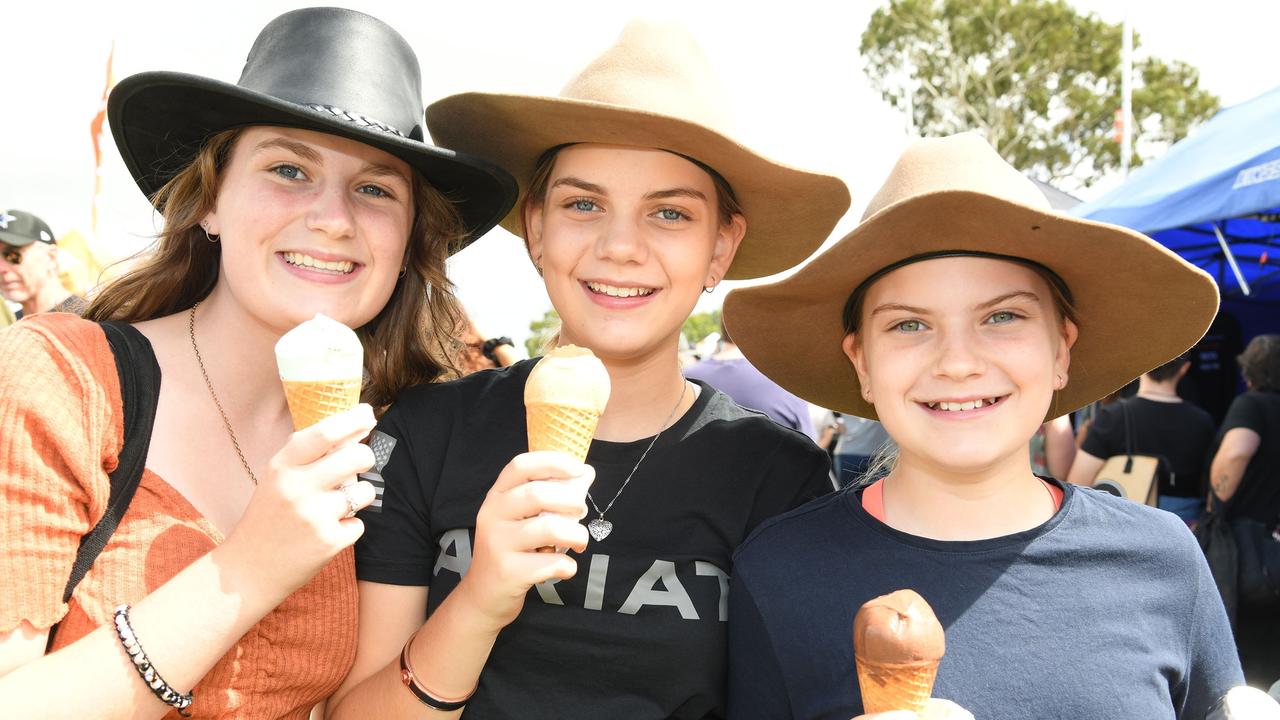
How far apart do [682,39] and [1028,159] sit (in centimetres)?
2835

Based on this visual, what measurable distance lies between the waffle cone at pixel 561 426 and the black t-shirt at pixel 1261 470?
19.9 feet

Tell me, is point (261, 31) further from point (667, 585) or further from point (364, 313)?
point (667, 585)

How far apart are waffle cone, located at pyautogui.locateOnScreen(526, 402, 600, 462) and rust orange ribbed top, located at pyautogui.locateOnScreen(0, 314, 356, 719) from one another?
708mm

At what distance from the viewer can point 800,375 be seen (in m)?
3.01

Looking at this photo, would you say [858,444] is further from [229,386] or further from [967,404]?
[229,386]

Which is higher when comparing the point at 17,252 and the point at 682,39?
the point at 682,39

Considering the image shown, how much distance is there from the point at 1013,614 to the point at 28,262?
8.47 meters

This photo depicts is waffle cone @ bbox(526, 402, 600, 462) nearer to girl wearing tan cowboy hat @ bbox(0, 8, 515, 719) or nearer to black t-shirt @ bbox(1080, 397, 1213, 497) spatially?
girl wearing tan cowboy hat @ bbox(0, 8, 515, 719)

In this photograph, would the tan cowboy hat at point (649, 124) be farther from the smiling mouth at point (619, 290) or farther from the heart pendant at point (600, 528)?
the heart pendant at point (600, 528)

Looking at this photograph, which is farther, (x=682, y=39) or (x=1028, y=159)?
(x=1028, y=159)

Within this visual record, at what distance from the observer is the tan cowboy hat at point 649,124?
7.59ft

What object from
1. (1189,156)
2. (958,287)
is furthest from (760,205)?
(1189,156)

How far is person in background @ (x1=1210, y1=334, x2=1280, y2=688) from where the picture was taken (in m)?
5.77

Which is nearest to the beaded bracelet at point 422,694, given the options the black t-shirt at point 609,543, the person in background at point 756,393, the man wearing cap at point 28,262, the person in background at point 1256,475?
the black t-shirt at point 609,543
